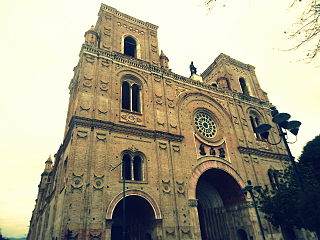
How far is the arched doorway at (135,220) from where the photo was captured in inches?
545

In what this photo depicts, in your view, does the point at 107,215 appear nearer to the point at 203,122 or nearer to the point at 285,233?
the point at 203,122

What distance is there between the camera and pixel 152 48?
2180 cm

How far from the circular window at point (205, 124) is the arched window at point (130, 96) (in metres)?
5.73

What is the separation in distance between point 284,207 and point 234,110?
35.5 feet

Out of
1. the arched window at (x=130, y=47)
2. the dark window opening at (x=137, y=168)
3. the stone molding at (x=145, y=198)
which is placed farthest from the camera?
the arched window at (x=130, y=47)

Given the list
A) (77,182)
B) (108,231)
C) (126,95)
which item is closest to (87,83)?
(126,95)

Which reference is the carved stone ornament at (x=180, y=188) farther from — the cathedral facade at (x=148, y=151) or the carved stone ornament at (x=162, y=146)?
the carved stone ornament at (x=162, y=146)

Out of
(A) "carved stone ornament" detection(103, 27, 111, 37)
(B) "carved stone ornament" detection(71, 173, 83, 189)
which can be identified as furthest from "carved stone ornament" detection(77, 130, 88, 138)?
(A) "carved stone ornament" detection(103, 27, 111, 37)

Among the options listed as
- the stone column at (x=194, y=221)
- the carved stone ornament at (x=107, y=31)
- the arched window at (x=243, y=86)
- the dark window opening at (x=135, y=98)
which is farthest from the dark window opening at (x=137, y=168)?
the arched window at (x=243, y=86)

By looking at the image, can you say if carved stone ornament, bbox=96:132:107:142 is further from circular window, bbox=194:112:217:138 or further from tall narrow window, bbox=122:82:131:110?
circular window, bbox=194:112:217:138

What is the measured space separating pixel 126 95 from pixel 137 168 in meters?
5.99

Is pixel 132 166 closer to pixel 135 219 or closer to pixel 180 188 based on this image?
pixel 135 219

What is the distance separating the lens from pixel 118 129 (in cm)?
1523

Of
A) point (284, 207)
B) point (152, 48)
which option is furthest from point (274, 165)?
point (152, 48)
